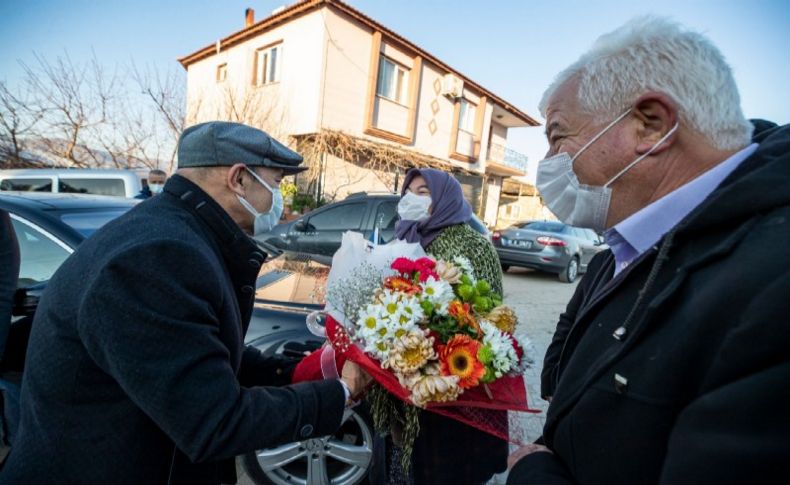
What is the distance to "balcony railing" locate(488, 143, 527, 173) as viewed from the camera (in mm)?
21966

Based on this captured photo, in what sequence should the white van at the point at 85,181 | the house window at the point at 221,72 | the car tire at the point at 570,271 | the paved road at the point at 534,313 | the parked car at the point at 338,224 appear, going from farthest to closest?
the house window at the point at 221,72 → the car tire at the point at 570,271 → the white van at the point at 85,181 → the parked car at the point at 338,224 → the paved road at the point at 534,313

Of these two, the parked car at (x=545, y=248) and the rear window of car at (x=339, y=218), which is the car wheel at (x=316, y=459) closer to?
the rear window of car at (x=339, y=218)

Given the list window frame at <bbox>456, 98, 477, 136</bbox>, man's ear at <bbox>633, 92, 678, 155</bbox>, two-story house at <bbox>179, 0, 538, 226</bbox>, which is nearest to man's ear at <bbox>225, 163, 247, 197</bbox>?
man's ear at <bbox>633, 92, 678, 155</bbox>

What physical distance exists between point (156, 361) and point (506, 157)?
23973 mm

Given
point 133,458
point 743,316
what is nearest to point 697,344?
point 743,316

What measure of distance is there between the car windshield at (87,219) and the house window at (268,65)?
12377 millimetres

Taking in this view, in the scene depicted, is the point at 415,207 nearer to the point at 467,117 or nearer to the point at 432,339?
the point at 432,339

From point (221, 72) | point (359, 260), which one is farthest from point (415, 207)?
point (221, 72)

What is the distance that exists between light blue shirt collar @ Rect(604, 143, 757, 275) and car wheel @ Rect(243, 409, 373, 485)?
79.8 inches

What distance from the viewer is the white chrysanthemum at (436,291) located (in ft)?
4.75

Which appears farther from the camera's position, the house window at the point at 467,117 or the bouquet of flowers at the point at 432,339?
the house window at the point at 467,117

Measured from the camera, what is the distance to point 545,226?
36.1 ft

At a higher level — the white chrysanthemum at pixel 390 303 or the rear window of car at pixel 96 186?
the rear window of car at pixel 96 186

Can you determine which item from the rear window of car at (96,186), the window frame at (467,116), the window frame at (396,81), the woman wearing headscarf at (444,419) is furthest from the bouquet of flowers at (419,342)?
the window frame at (467,116)
